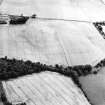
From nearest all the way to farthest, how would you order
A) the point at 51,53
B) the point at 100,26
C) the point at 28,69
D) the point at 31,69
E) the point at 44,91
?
the point at 44,91 < the point at 28,69 < the point at 31,69 < the point at 51,53 < the point at 100,26

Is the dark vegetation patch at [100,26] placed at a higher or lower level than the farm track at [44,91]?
higher

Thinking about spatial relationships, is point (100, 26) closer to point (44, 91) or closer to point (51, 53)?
point (51, 53)

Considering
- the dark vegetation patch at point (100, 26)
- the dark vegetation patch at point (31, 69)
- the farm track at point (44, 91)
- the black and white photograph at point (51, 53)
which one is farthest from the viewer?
the dark vegetation patch at point (100, 26)

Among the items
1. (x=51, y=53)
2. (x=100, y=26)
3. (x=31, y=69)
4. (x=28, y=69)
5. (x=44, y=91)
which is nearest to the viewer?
(x=44, y=91)

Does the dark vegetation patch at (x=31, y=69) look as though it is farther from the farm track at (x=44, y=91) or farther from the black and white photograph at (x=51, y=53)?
the farm track at (x=44, y=91)

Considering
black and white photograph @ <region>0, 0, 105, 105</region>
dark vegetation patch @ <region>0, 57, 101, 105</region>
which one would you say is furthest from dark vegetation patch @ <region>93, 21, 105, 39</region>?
dark vegetation patch @ <region>0, 57, 101, 105</region>

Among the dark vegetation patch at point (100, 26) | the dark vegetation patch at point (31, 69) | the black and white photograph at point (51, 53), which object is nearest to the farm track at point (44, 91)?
the black and white photograph at point (51, 53)

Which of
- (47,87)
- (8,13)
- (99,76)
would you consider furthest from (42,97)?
(8,13)

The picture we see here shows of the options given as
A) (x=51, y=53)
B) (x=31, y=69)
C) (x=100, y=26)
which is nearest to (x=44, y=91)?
(x=31, y=69)

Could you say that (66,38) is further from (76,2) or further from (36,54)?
(76,2)

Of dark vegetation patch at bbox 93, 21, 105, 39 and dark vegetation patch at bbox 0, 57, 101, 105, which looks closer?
dark vegetation patch at bbox 0, 57, 101, 105

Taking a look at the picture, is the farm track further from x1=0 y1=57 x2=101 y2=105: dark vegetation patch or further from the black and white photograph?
x1=0 y1=57 x2=101 y2=105: dark vegetation patch
